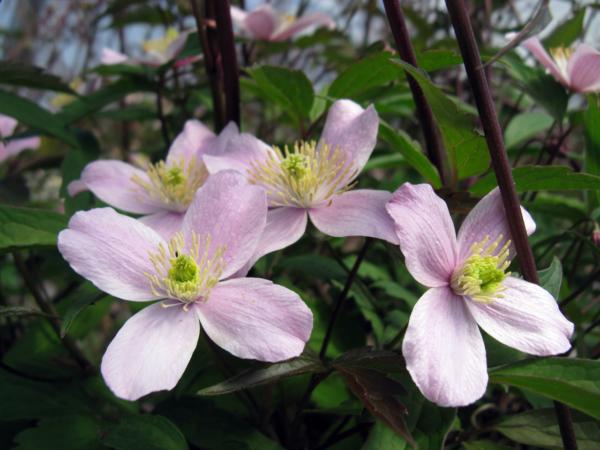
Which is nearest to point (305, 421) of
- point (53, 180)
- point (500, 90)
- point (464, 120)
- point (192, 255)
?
point (192, 255)

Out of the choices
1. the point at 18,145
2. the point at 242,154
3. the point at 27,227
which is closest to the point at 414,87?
the point at 242,154

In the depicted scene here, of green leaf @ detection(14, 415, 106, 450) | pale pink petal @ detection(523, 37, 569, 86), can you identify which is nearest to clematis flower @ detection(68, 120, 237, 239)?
green leaf @ detection(14, 415, 106, 450)

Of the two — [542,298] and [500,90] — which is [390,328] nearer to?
[542,298]

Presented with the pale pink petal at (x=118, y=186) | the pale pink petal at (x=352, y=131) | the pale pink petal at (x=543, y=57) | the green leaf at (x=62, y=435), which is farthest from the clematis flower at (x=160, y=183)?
the pale pink petal at (x=543, y=57)

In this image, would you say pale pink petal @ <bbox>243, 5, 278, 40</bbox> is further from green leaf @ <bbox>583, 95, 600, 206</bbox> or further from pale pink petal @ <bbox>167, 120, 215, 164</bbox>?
green leaf @ <bbox>583, 95, 600, 206</bbox>

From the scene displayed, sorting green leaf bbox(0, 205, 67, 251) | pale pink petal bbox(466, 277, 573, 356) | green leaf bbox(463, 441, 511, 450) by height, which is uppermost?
pale pink petal bbox(466, 277, 573, 356)
